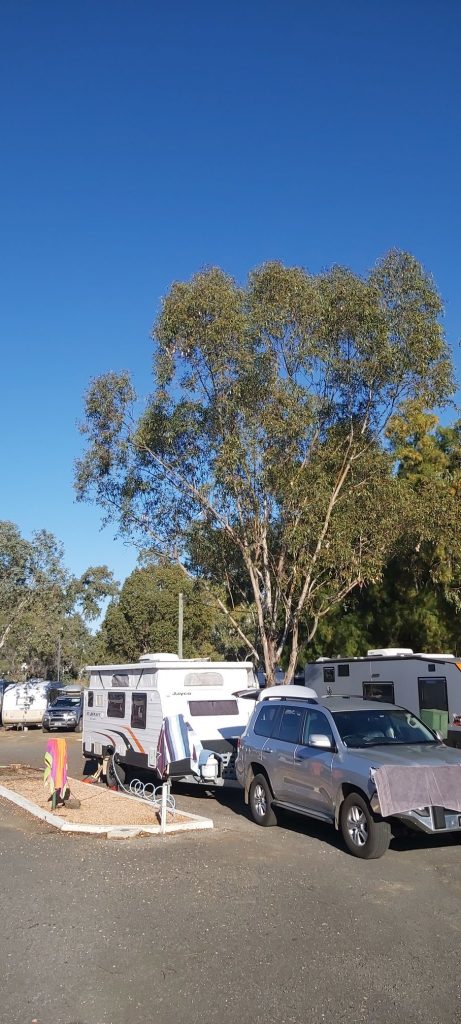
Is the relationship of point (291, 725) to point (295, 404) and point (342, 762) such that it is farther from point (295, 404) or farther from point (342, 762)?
point (295, 404)

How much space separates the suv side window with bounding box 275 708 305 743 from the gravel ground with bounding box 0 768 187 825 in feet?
5.71

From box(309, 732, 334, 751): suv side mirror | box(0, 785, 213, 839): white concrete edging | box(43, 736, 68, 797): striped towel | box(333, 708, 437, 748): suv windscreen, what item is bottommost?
box(0, 785, 213, 839): white concrete edging

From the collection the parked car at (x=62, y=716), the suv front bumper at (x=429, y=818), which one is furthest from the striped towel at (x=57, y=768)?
the parked car at (x=62, y=716)

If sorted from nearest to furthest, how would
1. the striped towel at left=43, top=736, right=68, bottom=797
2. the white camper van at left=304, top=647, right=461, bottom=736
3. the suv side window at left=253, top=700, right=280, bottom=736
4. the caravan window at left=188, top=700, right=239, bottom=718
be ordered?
the suv side window at left=253, top=700, right=280, bottom=736
the striped towel at left=43, top=736, right=68, bottom=797
the caravan window at left=188, top=700, right=239, bottom=718
the white camper van at left=304, top=647, right=461, bottom=736

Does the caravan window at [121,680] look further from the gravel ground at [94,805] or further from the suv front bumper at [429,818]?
the suv front bumper at [429,818]

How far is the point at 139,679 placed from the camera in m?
15.4

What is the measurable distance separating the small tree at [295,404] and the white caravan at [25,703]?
2366 cm

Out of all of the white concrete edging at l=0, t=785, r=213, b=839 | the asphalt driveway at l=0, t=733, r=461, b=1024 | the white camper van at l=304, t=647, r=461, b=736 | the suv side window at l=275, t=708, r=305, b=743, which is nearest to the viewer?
the asphalt driveway at l=0, t=733, r=461, b=1024

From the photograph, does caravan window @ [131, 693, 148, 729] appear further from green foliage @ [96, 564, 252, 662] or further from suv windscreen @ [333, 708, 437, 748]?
green foliage @ [96, 564, 252, 662]

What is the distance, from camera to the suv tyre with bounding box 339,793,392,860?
8.69 metres

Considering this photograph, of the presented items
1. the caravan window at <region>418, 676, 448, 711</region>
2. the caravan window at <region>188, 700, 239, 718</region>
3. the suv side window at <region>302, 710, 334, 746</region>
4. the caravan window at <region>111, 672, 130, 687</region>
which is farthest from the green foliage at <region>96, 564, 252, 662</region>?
the suv side window at <region>302, 710, 334, 746</region>

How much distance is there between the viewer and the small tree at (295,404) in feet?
59.6

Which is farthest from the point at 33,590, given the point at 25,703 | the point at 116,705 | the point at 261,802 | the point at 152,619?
the point at 261,802

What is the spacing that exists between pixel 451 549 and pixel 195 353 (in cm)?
860
